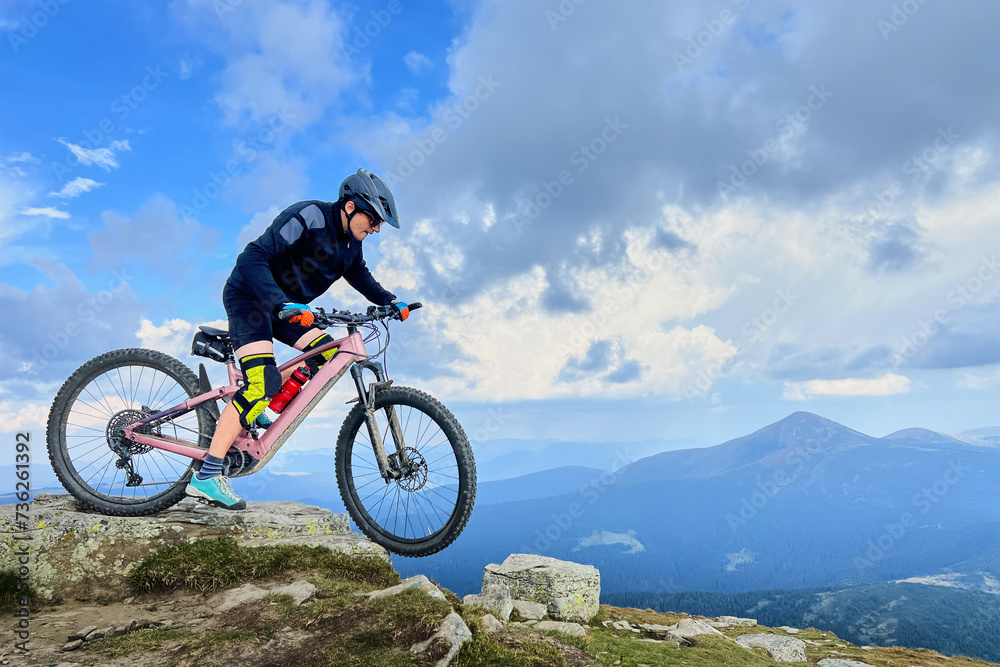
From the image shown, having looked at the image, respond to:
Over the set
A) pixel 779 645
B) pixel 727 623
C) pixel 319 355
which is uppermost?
pixel 319 355

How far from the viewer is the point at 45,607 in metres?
7.00

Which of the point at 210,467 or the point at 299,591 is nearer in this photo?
the point at 299,591

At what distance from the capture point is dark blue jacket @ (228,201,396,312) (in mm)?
7344

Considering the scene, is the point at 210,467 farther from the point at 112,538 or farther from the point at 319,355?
the point at 319,355

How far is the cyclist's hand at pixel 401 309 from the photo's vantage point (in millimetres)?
7898

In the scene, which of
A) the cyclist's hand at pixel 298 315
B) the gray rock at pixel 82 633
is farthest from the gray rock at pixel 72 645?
the cyclist's hand at pixel 298 315

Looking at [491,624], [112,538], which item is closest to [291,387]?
[112,538]

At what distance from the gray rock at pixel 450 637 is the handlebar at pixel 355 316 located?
4070 mm

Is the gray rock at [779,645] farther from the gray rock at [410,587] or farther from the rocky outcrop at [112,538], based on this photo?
the gray rock at [410,587]

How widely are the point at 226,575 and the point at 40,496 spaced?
18.9ft

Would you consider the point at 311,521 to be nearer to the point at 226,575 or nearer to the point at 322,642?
the point at 226,575

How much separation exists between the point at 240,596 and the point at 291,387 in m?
2.86

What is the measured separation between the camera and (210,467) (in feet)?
26.8

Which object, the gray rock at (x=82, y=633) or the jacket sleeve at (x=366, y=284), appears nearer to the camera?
the gray rock at (x=82, y=633)
